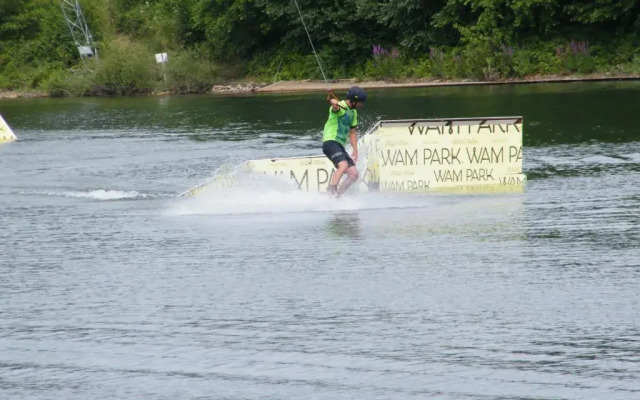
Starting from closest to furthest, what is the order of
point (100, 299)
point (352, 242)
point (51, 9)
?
point (100, 299), point (352, 242), point (51, 9)

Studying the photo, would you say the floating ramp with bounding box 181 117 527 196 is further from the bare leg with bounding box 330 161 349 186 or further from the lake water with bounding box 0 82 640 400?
the bare leg with bounding box 330 161 349 186

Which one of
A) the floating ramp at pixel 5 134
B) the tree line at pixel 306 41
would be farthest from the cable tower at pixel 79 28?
the floating ramp at pixel 5 134

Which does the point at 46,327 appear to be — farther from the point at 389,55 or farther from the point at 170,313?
the point at 389,55

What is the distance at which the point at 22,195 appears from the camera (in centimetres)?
1881

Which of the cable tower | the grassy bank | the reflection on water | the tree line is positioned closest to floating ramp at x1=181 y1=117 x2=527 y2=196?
the reflection on water

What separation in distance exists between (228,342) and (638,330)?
3209mm

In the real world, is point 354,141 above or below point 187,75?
above

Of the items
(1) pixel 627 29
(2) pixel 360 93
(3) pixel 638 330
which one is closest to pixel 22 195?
(2) pixel 360 93

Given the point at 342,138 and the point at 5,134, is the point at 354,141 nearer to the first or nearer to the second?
the point at 342,138

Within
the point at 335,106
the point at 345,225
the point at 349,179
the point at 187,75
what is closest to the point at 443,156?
the point at 349,179

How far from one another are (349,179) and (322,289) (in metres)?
5.83

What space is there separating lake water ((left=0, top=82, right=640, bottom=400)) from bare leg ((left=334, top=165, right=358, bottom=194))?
21 cm

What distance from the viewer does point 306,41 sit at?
5462cm

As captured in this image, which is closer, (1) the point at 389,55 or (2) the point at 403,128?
(2) the point at 403,128
